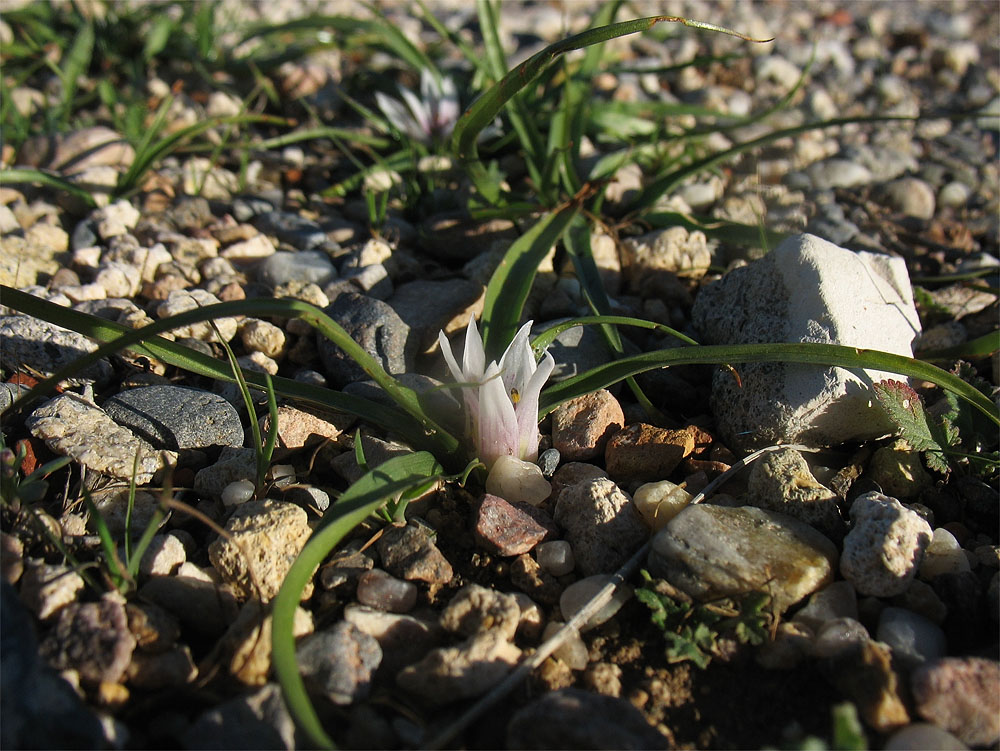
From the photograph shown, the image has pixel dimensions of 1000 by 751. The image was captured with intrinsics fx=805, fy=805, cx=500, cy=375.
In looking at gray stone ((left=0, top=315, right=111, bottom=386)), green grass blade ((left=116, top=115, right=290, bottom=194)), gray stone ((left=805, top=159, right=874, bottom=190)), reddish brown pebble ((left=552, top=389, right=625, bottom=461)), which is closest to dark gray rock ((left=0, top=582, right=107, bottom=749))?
gray stone ((left=0, top=315, right=111, bottom=386))

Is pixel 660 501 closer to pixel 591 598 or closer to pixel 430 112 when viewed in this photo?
pixel 591 598

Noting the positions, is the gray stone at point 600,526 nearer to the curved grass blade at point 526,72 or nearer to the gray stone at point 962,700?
the gray stone at point 962,700

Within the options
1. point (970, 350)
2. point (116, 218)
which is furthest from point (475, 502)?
point (116, 218)

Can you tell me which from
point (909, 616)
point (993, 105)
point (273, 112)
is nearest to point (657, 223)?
point (909, 616)

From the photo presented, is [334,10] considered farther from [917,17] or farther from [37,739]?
[37,739]

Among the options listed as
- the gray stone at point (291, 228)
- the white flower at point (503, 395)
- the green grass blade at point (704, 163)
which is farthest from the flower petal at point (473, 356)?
the green grass blade at point (704, 163)
